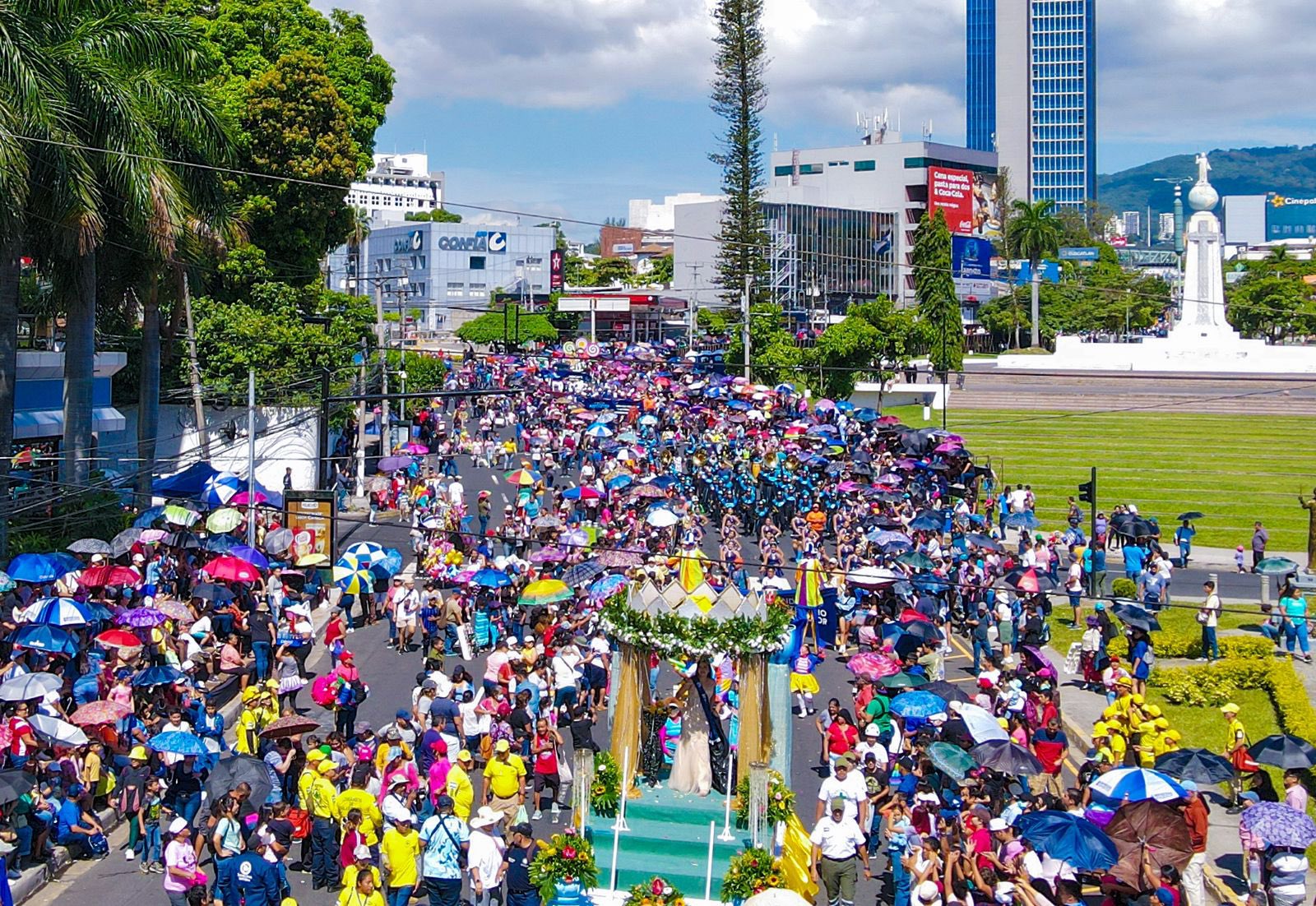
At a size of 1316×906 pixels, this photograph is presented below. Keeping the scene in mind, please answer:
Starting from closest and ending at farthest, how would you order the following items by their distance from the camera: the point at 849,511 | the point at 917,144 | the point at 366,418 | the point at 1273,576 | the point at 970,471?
the point at 1273,576 < the point at 849,511 < the point at 970,471 < the point at 366,418 < the point at 917,144

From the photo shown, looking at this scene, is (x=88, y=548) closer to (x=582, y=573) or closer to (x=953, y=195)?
(x=582, y=573)

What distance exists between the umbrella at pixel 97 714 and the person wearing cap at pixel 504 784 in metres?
4.23

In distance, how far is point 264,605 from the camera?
22719mm

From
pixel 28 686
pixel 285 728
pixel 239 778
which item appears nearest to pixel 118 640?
pixel 28 686

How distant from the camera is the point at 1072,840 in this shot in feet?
38.2

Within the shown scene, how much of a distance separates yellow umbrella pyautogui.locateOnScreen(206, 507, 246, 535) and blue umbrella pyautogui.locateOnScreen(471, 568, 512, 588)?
17.7 feet

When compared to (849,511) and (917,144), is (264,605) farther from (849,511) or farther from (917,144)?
(917,144)

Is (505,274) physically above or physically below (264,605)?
above

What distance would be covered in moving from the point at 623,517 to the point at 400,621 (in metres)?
7.96

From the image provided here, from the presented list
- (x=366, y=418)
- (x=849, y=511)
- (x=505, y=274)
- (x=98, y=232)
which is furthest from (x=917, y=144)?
(x=98, y=232)

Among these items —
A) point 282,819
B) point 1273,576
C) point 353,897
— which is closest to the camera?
point 353,897

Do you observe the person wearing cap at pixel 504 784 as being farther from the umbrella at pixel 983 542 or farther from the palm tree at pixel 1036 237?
the palm tree at pixel 1036 237

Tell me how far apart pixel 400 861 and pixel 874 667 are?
23.5 ft

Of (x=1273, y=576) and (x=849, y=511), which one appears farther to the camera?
(x=849, y=511)
